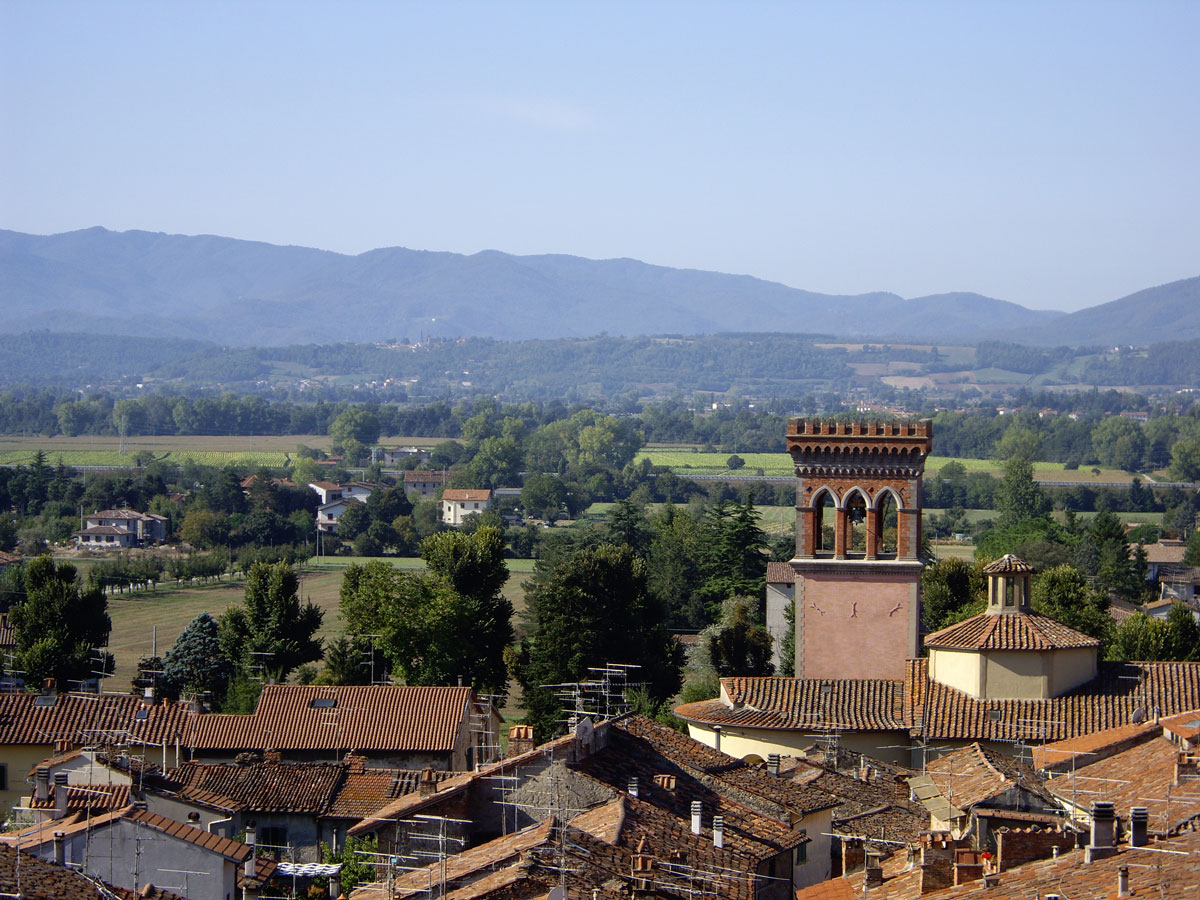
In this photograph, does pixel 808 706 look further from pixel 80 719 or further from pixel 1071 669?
pixel 80 719

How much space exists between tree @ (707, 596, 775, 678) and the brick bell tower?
50.7 ft

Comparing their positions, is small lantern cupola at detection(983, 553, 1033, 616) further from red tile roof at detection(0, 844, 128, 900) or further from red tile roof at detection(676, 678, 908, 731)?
red tile roof at detection(0, 844, 128, 900)

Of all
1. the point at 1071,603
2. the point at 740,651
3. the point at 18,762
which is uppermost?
the point at 1071,603

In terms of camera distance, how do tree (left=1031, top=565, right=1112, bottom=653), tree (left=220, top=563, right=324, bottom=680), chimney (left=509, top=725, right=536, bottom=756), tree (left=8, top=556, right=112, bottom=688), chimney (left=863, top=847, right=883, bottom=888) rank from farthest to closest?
tree (left=220, top=563, right=324, bottom=680) < tree (left=8, top=556, right=112, bottom=688) < tree (left=1031, top=565, right=1112, bottom=653) < chimney (left=509, top=725, right=536, bottom=756) < chimney (left=863, top=847, right=883, bottom=888)

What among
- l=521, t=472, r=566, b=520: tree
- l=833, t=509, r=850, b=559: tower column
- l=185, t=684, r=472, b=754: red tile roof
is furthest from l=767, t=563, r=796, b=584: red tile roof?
l=521, t=472, r=566, b=520: tree

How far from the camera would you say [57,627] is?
58.3m

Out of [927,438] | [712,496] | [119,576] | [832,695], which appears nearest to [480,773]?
[832,695]

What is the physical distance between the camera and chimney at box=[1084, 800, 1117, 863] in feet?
59.0

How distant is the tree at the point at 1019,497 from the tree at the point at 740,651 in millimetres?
70170

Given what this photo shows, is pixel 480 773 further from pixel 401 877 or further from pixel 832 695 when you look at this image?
pixel 832 695

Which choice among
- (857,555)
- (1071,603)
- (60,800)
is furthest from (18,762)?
(1071,603)

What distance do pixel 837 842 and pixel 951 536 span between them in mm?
106904

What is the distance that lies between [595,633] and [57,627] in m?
17.2

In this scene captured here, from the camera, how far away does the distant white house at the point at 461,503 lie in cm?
14462
